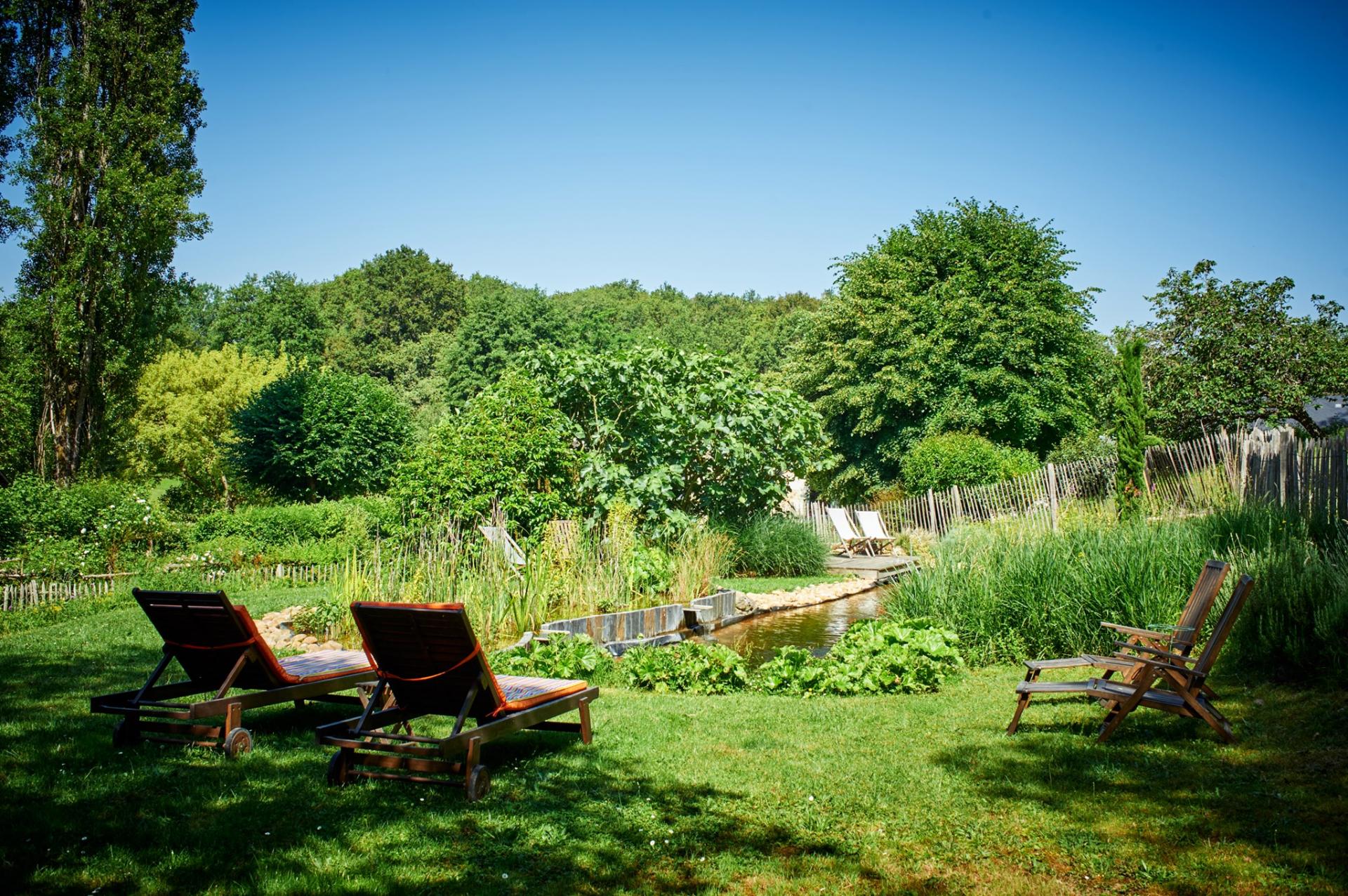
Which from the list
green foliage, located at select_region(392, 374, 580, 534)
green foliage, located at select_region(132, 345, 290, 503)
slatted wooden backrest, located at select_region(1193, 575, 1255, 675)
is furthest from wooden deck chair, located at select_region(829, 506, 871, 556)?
green foliage, located at select_region(132, 345, 290, 503)

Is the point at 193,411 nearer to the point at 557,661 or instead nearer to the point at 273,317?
the point at 273,317

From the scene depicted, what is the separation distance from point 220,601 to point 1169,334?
→ 92.4ft

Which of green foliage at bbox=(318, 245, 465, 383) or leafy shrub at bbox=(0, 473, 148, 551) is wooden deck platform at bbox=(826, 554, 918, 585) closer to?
leafy shrub at bbox=(0, 473, 148, 551)

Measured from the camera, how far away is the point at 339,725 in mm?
4191

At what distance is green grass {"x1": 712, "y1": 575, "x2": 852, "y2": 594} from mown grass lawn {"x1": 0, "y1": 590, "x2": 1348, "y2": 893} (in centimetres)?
811

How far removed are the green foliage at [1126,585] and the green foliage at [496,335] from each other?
34405 mm

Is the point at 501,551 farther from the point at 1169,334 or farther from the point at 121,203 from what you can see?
the point at 1169,334

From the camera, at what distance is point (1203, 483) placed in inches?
430

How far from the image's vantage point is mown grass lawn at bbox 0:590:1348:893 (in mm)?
3018

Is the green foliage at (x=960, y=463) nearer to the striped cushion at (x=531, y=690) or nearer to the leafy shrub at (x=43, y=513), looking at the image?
the leafy shrub at (x=43, y=513)

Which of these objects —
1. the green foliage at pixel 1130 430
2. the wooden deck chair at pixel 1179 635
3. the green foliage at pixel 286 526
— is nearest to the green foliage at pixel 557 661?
the wooden deck chair at pixel 1179 635

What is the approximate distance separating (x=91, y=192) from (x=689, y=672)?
19489 mm

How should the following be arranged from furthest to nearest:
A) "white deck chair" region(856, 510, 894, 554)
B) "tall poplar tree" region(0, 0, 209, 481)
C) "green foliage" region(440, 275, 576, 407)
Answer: "green foliage" region(440, 275, 576, 407)
"white deck chair" region(856, 510, 894, 554)
"tall poplar tree" region(0, 0, 209, 481)

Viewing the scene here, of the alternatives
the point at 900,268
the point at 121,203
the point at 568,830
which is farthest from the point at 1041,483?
the point at 121,203
